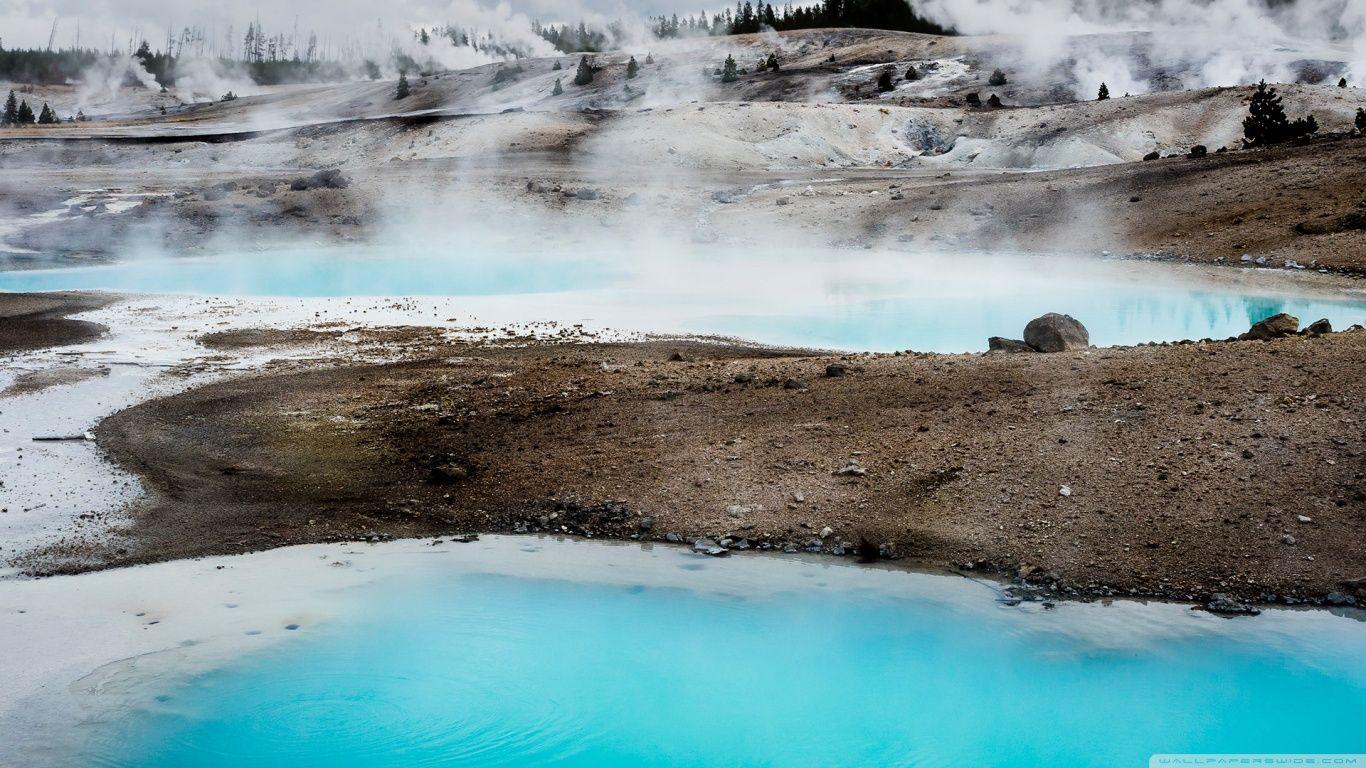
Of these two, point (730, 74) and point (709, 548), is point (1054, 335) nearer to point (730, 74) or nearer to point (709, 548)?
point (709, 548)

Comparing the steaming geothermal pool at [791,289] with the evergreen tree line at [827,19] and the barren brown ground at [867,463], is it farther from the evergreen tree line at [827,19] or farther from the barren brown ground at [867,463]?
the evergreen tree line at [827,19]

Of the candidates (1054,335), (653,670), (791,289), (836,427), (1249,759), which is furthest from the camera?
(791,289)

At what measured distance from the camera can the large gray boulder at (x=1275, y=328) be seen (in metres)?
10.9

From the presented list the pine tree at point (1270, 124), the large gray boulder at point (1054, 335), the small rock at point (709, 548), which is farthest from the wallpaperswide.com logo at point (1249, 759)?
the pine tree at point (1270, 124)

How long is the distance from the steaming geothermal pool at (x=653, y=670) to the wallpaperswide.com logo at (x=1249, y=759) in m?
0.06

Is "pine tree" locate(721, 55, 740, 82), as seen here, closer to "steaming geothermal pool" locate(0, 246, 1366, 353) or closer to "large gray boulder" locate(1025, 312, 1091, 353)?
"steaming geothermal pool" locate(0, 246, 1366, 353)

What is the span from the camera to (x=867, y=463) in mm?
8953

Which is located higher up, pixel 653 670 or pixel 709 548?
pixel 709 548

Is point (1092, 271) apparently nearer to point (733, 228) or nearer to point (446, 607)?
point (733, 228)

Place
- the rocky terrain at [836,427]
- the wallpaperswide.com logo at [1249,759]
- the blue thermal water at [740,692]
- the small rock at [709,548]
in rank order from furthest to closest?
the small rock at [709,548] → the rocky terrain at [836,427] → the blue thermal water at [740,692] → the wallpaperswide.com logo at [1249,759]

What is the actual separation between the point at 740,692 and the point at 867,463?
2892 mm

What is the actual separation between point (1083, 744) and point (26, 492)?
25.3 feet

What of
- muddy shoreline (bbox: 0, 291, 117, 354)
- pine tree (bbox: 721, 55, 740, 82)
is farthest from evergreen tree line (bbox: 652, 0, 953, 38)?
muddy shoreline (bbox: 0, 291, 117, 354)

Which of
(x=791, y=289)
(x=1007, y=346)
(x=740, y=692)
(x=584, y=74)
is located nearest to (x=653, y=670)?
(x=740, y=692)
